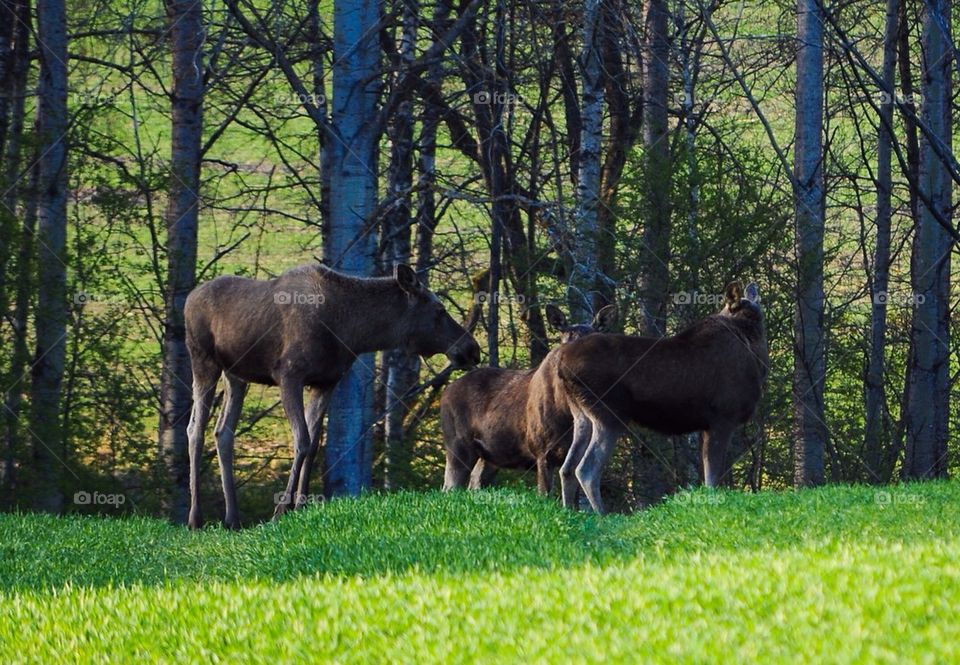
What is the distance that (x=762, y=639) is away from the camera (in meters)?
6.12

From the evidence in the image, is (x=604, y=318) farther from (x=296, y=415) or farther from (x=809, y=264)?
(x=296, y=415)

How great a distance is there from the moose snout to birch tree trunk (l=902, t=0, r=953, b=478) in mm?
7116

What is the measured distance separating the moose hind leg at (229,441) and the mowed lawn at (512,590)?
296cm

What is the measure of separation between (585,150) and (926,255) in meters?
5.22

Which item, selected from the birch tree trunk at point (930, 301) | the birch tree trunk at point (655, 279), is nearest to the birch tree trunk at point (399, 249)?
the birch tree trunk at point (655, 279)

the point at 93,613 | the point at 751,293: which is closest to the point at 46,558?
the point at 93,613

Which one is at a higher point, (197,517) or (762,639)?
(762,639)

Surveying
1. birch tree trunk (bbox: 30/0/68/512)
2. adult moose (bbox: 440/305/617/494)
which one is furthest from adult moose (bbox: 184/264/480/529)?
birch tree trunk (bbox: 30/0/68/512)

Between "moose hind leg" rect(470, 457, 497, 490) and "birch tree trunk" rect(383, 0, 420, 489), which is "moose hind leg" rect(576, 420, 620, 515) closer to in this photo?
"moose hind leg" rect(470, 457, 497, 490)

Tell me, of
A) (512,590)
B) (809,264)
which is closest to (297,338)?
(809,264)

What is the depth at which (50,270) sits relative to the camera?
1805 cm

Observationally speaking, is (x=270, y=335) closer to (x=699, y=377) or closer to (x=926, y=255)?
(x=699, y=377)

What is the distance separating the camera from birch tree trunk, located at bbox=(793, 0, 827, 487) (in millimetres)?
17812

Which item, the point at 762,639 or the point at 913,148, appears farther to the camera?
the point at 913,148
